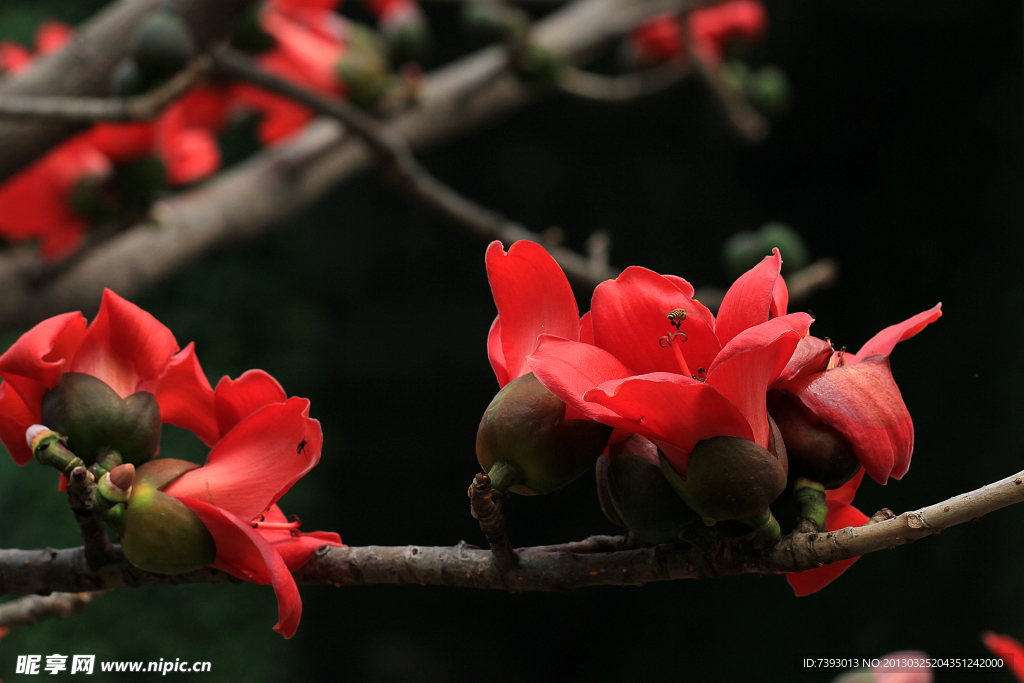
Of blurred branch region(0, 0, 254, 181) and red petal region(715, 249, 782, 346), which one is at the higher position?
blurred branch region(0, 0, 254, 181)

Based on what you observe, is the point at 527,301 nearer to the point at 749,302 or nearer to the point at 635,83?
the point at 749,302

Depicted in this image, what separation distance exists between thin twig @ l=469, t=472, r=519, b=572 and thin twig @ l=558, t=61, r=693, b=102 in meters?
0.65

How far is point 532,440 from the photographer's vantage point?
0.17m

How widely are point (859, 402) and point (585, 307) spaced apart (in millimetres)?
703

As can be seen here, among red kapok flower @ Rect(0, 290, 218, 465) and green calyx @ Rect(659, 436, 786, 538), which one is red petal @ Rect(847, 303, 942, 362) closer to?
green calyx @ Rect(659, 436, 786, 538)

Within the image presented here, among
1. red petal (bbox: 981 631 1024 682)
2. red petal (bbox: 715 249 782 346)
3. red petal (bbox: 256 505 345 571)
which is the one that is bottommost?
red petal (bbox: 981 631 1024 682)

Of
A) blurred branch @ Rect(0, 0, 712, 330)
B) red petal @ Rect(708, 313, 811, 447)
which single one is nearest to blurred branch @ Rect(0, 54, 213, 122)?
blurred branch @ Rect(0, 0, 712, 330)

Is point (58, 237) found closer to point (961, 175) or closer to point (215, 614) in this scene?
point (215, 614)

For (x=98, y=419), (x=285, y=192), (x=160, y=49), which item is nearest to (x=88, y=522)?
(x=98, y=419)

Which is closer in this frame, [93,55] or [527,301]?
[527,301]

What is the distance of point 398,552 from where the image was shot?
0.68ft

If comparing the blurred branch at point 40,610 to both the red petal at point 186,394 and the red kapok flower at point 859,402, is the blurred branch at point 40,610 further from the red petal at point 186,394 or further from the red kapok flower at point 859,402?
the red kapok flower at point 859,402

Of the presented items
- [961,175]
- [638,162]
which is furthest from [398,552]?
[638,162]

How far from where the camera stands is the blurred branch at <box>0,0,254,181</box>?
19.7 inches
